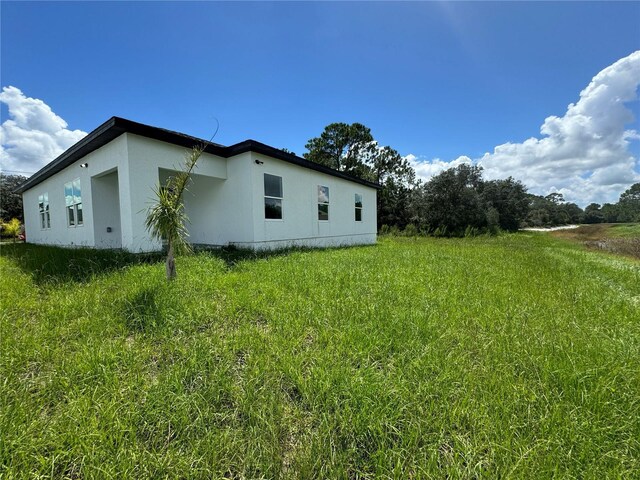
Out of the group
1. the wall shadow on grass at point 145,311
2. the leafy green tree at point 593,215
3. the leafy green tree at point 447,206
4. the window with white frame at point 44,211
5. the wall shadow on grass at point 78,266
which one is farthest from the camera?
the leafy green tree at point 593,215

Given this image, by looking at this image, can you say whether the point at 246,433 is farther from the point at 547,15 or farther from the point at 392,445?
the point at 547,15

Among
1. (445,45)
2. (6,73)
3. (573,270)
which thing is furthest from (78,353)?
(445,45)

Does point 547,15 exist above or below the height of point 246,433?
above

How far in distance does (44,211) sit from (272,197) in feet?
38.0

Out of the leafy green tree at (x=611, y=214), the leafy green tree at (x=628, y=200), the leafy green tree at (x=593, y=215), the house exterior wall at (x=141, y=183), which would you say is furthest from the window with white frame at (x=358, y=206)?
the leafy green tree at (x=593, y=215)

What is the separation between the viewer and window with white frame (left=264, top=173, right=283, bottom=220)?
858 cm

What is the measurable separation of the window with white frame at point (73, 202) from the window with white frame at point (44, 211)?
9.55 ft

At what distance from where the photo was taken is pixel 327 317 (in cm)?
318

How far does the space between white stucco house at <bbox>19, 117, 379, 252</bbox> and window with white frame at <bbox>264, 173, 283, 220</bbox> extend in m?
0.03

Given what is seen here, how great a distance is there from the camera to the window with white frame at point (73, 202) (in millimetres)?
9227

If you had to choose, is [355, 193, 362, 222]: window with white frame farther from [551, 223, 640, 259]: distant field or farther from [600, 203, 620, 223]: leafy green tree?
[600, 203, 620, 223]: leafy green tree

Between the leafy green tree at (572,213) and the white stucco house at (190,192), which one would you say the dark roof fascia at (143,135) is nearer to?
the white stucco house at (190,192)

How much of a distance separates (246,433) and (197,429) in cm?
32

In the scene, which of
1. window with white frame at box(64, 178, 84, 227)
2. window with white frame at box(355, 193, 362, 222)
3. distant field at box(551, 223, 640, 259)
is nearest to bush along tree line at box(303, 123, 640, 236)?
distant field at box(551, 223, 640, 259)
